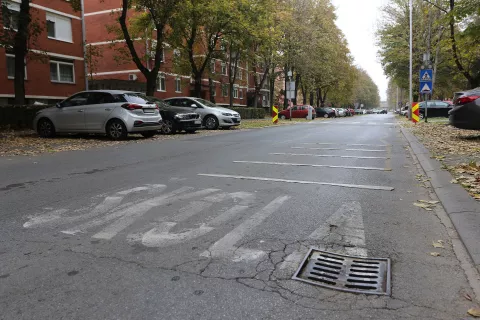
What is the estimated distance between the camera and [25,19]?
16.0m

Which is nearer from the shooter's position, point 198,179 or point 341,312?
point 341,312

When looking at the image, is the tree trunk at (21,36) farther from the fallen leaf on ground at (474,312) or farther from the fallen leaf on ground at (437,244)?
the fallen leaf on ground at (474,312)

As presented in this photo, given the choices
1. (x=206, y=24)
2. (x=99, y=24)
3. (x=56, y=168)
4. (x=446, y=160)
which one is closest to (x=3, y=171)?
(x=56, y=168)

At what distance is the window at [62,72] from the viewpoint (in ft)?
89.9

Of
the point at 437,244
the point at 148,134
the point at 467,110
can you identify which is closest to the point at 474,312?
the point at 437,244

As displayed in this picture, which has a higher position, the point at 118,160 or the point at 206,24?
the point at 206,24

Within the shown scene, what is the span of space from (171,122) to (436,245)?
1429 cm

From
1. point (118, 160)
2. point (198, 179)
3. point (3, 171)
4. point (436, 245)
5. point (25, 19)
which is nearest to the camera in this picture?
point (436, 245)

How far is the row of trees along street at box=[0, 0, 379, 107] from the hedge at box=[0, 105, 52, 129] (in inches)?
19.9

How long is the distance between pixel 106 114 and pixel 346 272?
39.7 feet

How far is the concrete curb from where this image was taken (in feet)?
10.7

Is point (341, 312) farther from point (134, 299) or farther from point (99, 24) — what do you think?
point (99, 24)

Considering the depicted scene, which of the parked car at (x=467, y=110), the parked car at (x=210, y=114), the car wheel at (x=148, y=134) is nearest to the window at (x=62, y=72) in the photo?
the parked car at (x=210, y=114)

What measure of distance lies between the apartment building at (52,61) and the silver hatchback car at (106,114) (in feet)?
41.5
